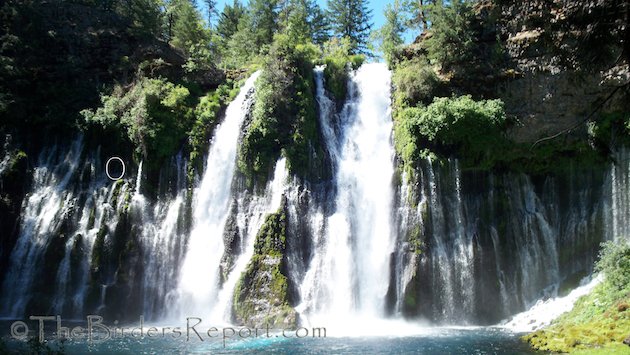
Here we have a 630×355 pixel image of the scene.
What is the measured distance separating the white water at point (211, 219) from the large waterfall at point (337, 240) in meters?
0.07

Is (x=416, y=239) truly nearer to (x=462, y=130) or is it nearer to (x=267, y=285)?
(x=462, y=130)

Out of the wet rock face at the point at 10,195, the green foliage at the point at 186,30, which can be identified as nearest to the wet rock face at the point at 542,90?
the green foliage at the point at 186,30

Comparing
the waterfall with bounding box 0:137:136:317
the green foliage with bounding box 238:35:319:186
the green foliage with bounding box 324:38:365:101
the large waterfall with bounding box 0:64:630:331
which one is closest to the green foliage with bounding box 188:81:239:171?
the large waterfall with bounding box 0:64:630:331

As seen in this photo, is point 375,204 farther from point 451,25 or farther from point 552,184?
point 451,25

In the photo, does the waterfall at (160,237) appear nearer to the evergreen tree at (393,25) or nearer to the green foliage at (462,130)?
the green foliage at (462,130)

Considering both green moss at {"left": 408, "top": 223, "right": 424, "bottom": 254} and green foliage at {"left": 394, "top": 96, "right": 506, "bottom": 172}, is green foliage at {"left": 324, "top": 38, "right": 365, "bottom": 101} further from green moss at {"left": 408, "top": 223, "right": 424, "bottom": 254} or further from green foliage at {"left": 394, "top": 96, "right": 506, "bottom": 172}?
green moss at {"left": 408, "top": 223, "right": 424, "bottom": 254}

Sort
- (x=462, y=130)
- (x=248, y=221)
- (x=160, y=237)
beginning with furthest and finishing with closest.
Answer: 1. (x=160, y=237)
2. (x=462, y=130)
3. (x=248, y=221)

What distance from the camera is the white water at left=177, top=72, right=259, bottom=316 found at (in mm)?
23531

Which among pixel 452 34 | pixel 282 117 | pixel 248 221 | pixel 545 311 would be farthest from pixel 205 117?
pixel 545 311

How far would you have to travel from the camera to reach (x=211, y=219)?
2530 centimetres

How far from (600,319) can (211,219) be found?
55.5 ft

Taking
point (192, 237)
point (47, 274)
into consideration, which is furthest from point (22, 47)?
point (192, 237)

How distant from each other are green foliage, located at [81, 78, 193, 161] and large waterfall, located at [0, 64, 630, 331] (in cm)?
179

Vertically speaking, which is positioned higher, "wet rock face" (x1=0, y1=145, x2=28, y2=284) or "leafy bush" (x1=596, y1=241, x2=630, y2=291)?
"wet rock face" (x1=0, y1=145, x2=28, y2=284)
